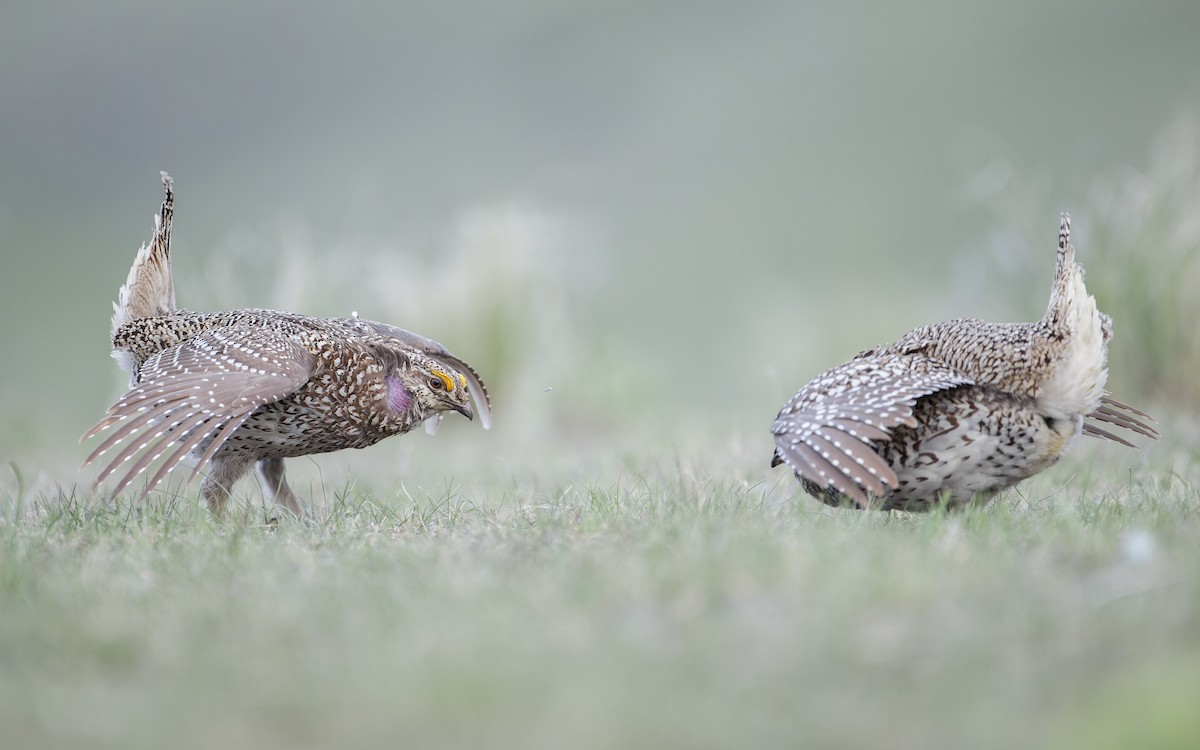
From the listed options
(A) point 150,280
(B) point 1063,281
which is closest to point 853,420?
(B) point 1063,281

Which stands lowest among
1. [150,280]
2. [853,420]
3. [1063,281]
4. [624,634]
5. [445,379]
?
[624,634]

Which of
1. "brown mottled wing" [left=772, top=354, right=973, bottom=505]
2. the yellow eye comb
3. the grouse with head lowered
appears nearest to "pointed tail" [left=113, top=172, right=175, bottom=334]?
the grouse with head lowered

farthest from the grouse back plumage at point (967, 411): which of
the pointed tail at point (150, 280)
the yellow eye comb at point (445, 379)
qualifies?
the pointed tail at point (150, 280)

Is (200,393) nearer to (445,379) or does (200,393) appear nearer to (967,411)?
(445,379)

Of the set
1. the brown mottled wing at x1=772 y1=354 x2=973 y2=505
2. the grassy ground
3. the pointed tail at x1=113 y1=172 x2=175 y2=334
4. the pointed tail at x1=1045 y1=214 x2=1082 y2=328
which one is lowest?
the grassy ground

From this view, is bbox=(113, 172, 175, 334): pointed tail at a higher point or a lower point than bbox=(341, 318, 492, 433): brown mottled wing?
higher

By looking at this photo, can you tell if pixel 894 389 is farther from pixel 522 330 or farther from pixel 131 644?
pixel 522 330

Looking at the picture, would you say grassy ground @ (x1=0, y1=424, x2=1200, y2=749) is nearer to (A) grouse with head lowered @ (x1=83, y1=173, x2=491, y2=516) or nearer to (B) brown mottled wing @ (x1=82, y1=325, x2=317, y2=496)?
(B) brown mottled wing @ (x1=82, y1=325, x2=317, y2=496)
